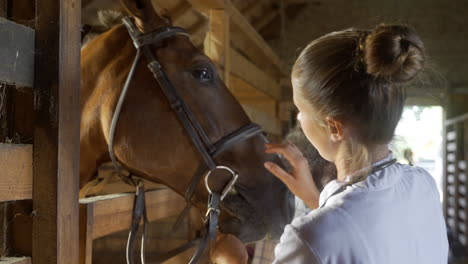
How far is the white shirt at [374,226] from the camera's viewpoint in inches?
30.4

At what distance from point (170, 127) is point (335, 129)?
87 cm

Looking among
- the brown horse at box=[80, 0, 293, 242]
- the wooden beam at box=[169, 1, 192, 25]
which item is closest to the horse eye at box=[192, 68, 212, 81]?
the brown horse at box=[80, 0, 293, 242]

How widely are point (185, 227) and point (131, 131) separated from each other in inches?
42.7

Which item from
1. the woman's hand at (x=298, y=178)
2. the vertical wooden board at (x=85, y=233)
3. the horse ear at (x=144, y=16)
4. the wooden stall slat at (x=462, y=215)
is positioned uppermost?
the horse ear at (x=144, y=16)

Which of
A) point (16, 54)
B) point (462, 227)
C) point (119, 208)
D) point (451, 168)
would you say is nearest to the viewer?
point (16, 54)

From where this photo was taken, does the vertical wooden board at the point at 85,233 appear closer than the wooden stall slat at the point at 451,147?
Yes

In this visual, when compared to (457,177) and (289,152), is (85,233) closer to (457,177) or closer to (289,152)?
(289,152)

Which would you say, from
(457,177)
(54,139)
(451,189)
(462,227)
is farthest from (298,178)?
(451,189)

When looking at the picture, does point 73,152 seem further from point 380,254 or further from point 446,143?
point 446,143

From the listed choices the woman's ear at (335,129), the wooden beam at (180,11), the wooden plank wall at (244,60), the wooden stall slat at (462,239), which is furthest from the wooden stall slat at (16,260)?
the wooden stall slat at (462,239)

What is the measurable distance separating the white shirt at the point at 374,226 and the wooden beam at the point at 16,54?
563 millimetres

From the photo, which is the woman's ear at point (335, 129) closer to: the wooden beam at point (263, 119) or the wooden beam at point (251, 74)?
the wooden beam at point (251, 74)

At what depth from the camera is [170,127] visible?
5.52ft

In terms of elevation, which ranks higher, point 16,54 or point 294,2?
point 16,54
